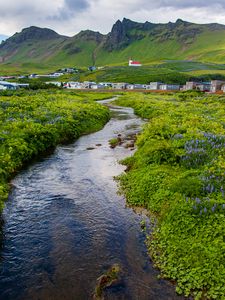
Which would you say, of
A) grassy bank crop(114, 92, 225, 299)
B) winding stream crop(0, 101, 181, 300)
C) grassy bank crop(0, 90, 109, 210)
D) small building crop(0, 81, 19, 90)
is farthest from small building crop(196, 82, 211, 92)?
winding stream crop(0, 101, 181, 300)

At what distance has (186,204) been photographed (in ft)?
46.0

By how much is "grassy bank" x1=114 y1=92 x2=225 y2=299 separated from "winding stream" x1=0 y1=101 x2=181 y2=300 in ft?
2.40

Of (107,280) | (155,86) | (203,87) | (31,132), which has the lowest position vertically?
(107,280)

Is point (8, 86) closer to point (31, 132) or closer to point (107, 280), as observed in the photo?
point (31, 132)

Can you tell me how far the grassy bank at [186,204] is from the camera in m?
11.2

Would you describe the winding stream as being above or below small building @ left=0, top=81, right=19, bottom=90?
below

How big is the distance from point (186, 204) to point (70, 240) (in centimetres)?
543

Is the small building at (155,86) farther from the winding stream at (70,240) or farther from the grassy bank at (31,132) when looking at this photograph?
the winding stream at (70,240)

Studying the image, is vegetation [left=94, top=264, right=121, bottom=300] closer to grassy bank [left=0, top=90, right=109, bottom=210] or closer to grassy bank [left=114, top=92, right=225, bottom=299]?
grassy bank [left=114, top=92, right=225, bottom=299]

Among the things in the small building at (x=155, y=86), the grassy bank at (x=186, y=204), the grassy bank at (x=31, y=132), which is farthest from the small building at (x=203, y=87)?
the grassy bank at (x=186, y=204)

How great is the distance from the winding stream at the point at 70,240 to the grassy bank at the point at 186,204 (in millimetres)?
732

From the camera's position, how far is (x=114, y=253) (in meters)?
13.0

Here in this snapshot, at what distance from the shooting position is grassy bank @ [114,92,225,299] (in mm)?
11172

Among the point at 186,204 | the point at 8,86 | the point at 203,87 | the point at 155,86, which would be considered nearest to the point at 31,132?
the point at 186,204
